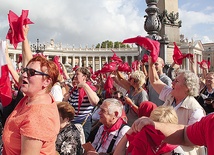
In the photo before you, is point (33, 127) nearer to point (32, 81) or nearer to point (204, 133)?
point (32, 81)

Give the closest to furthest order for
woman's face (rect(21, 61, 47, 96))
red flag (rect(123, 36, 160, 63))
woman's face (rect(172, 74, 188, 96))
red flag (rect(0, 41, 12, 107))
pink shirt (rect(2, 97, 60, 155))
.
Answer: pink shirt (rect(2, 97, 60, 155)), woman's face (rect(21, 61, 47, 96)), red flag (rect(0, 41, 12, 107)), woman's face (rect(172, 74, 188, 96)), red flag (rect(123, 36, 160, 63))

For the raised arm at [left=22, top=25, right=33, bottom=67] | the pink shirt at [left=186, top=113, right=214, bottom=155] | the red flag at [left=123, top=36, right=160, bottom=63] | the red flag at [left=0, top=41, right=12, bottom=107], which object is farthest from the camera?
the red flag at [left=123, top=36, right=160, bottom=63]

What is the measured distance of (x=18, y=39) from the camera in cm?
365

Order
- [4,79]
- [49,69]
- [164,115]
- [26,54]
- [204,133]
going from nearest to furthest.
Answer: [204,133] → [49,69] → [164,115] → [26,54] → [4,79]

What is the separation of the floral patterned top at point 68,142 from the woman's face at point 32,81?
4.87 ft

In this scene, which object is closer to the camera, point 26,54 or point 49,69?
point 49,69

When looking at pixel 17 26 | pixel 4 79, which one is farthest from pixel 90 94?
pixel 17 26

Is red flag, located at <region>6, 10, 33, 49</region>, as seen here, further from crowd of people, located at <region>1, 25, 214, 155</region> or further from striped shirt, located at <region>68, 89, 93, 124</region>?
striped shirt, located at <region>68, 89, 93, 124</region>

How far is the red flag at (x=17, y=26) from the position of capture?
367 centimetres

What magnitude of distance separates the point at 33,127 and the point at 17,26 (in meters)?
1.99

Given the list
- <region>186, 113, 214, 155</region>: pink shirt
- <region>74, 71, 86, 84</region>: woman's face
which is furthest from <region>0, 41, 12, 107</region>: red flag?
<region>186, 113, 214, 155</region>: pink shirt

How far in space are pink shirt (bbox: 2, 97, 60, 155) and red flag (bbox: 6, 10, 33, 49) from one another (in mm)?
1530

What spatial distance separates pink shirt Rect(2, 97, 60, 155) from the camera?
7.11 ft

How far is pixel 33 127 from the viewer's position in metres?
2.16
